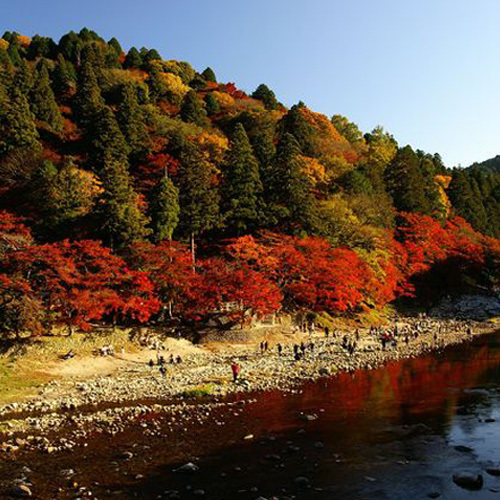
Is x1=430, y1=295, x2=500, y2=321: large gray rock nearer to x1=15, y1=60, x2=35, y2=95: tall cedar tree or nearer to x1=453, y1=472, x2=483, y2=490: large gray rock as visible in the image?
x1=453, y1=472, x2=483, y2=490: large gray rock

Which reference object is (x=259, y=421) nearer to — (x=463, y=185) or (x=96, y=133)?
(x=96, y=133)

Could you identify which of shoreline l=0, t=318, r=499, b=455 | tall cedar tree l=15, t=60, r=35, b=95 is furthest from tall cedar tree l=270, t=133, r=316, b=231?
tall cedar tree l=15, t=60, r=35, b=95

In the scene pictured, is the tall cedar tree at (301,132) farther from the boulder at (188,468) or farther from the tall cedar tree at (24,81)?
the boulder at (188,468)

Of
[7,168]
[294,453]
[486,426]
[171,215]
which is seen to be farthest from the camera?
[7,168]

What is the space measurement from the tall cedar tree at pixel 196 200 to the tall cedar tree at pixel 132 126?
37.8 feet

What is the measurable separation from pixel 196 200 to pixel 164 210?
388cm

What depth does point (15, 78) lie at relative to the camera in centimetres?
5509

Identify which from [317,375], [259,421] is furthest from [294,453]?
[317,375]

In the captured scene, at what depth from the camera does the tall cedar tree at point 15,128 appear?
48.2 meters

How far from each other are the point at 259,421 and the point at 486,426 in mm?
8932

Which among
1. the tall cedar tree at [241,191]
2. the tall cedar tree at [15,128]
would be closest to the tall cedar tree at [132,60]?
the tall cedar tree at [15,128]

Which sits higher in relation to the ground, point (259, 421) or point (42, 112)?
point (42, 112)

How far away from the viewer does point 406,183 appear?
65688 millimetres

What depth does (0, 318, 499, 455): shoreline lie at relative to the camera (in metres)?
18.1
